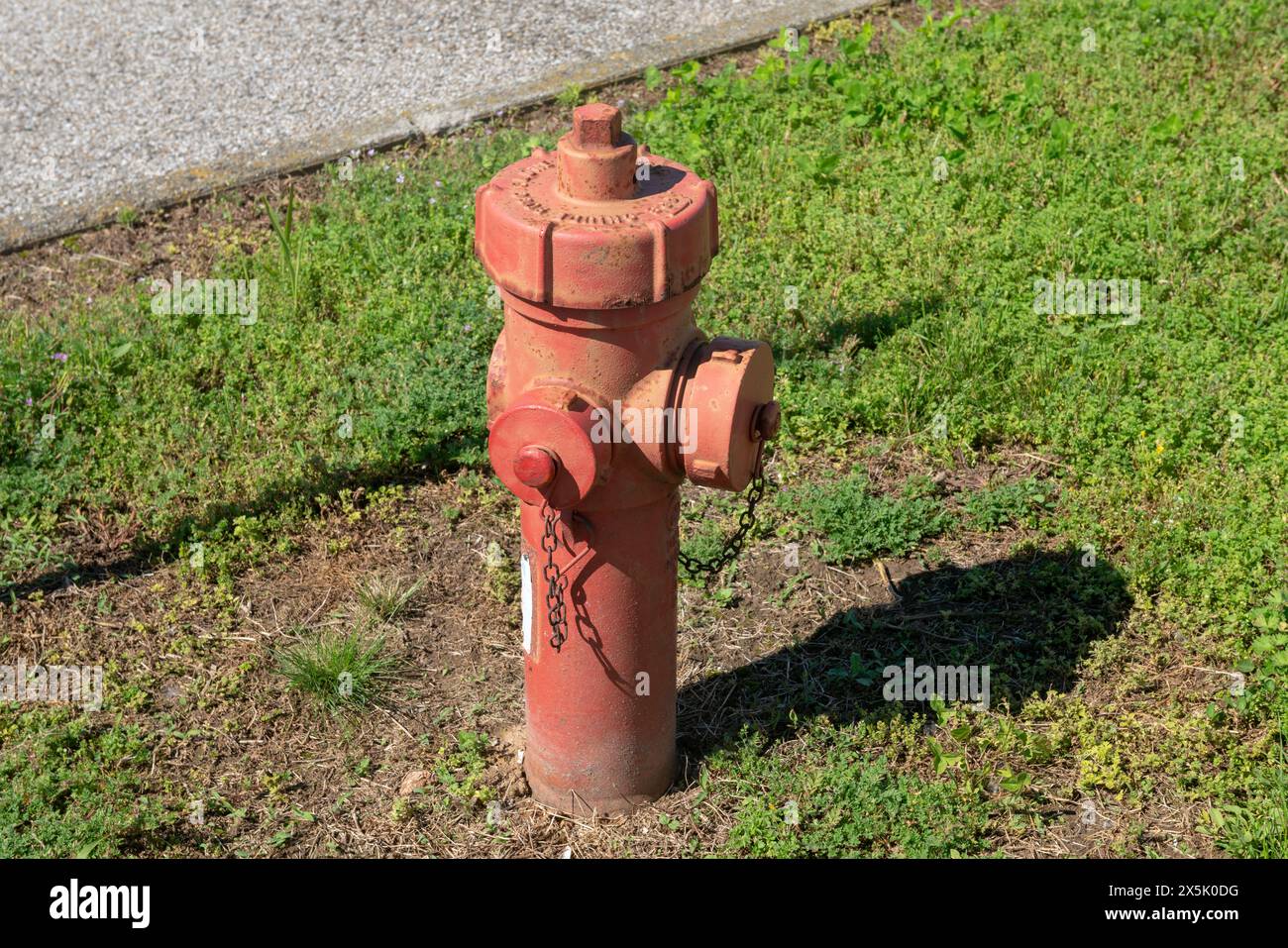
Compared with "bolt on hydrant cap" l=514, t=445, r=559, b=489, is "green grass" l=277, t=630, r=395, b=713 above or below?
below

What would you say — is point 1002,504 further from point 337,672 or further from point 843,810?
point 337,672

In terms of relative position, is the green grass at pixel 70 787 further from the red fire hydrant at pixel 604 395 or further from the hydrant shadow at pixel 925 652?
the hydrant shadow at pixel 925 652

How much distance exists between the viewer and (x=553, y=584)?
358 centimetres

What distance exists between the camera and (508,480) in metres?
3.43

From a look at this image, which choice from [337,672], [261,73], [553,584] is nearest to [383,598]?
[337,672]

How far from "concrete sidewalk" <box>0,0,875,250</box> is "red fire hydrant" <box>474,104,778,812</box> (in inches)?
166

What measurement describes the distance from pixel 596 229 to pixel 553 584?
95cm

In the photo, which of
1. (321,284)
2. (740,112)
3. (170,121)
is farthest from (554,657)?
(170,121)

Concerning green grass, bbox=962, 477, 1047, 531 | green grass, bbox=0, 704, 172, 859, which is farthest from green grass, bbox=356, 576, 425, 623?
green grass, bbox=962, 477, 1047, 531

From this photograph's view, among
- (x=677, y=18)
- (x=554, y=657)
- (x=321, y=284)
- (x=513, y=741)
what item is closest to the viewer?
(x=554, y=657)

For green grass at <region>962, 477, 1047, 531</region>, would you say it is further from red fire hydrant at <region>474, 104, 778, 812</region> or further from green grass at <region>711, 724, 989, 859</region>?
red fire hydrant at <region>474, 104, 778, 812</region>

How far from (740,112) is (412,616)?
379cm

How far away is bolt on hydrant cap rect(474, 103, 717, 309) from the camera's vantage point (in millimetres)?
3131

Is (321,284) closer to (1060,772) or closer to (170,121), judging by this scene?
(170,121)
